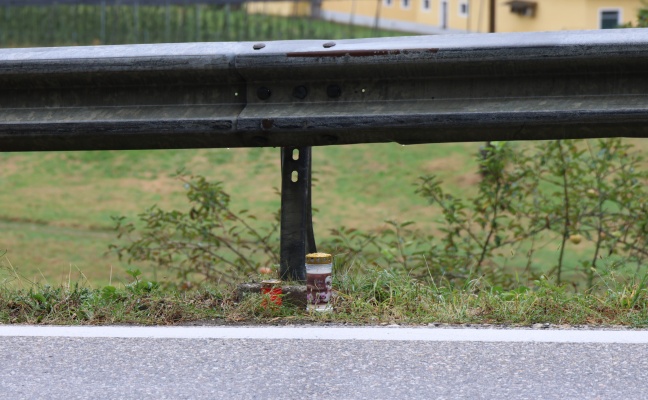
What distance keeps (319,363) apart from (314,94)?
3.54 ft

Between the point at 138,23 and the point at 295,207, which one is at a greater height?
the point at 295,207

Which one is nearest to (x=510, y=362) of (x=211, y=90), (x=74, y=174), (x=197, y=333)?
(x=197, y=333)

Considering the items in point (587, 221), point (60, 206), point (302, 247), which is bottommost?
point (60, 206)

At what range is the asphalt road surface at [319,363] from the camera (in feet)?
10.5

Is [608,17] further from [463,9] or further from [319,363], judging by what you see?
[319,363]

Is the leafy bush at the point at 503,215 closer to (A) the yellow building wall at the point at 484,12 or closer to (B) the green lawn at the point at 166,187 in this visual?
(B) the green lawn at the point at 166,187

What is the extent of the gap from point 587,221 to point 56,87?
147 inches

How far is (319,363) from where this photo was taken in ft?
11.3

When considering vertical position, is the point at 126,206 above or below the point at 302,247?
below

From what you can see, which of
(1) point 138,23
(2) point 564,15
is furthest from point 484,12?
(1) point 138,23

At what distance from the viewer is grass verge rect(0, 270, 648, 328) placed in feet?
13.0

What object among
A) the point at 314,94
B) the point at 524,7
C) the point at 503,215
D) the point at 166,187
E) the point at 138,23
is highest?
the point at 314,94

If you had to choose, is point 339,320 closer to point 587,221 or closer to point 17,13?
point 587,221

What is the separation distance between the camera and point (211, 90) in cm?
411
